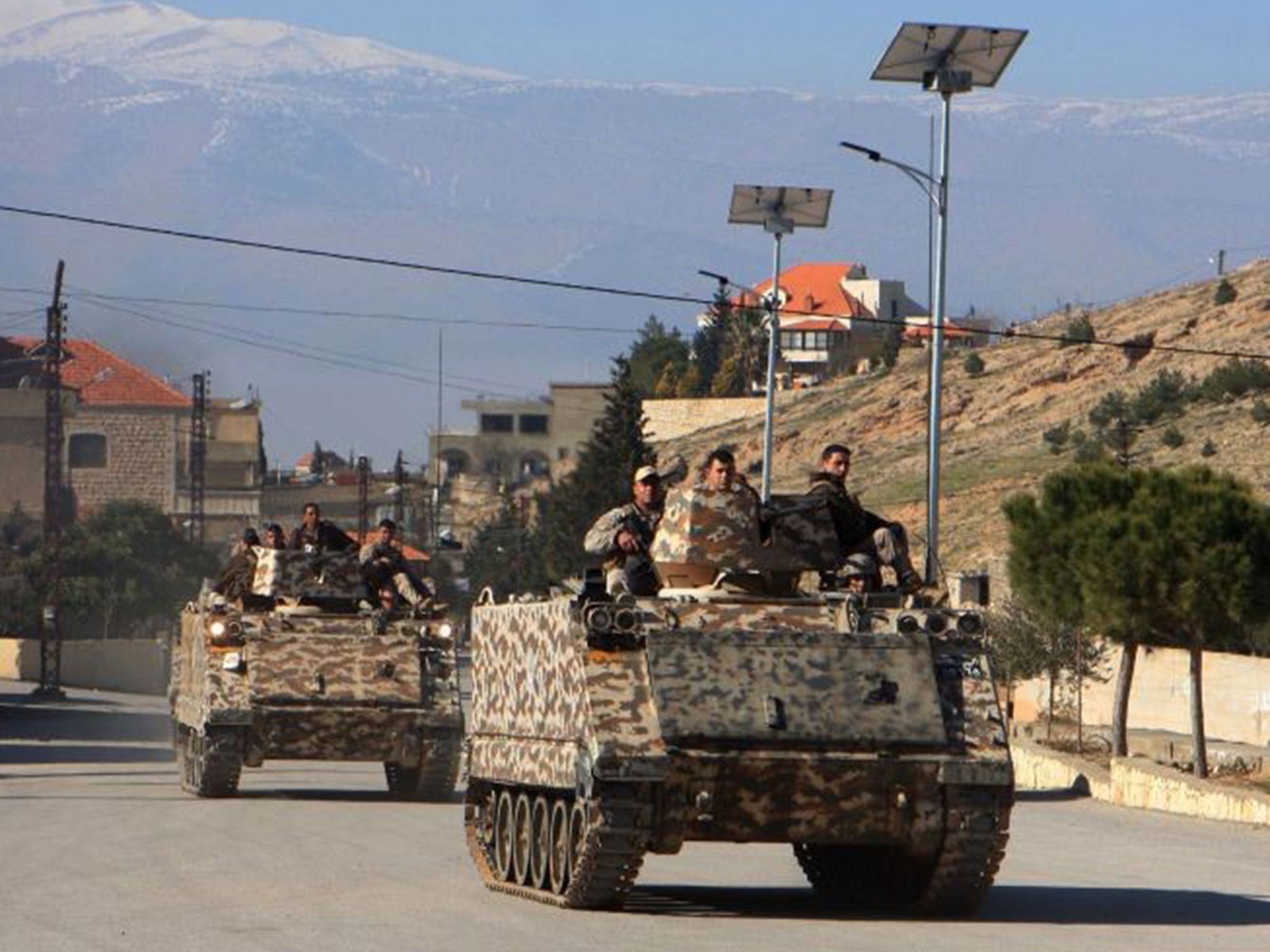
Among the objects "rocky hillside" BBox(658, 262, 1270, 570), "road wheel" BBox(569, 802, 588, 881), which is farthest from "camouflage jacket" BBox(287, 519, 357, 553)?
"rocky hillside" BBox(658, 262, 1270, 570)

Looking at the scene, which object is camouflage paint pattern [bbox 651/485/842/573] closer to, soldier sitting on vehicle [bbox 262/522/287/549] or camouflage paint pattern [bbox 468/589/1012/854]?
camouflage paint pattern [bbox 468/589/1012/854]

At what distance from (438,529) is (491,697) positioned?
135m

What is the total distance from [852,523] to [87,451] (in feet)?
434

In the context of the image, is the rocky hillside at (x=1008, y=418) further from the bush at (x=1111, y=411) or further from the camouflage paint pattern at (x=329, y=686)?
the camouflage paint pattern at (x=329, y=686)

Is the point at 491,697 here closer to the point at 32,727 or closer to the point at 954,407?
the point at 32,727

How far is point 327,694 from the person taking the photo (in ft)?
97.2

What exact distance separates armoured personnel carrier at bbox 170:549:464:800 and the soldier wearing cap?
1061 cm

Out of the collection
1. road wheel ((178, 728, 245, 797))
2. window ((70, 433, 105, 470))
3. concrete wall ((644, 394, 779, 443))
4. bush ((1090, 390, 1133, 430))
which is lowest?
road wheel ((178, 728, 245, 797))

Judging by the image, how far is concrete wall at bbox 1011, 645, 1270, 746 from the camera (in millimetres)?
49094

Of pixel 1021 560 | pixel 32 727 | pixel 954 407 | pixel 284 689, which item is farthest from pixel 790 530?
pixel 954 407

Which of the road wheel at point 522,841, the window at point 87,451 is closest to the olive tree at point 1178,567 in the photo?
the road wheel at point 522,841

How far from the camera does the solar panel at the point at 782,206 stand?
189ft

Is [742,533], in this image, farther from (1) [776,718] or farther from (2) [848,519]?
(1) [776,718]

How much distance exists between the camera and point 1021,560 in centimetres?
4281
